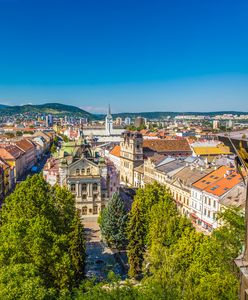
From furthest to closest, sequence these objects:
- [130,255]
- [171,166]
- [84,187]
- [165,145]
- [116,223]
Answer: [165,145] → [171,166] → [84,187] → [116,223] → [130,255]

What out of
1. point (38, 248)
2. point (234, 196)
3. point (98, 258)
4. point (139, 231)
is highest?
point (38, 248)

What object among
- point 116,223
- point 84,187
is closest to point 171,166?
point 84,187

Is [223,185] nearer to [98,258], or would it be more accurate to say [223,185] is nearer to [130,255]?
[130,255]

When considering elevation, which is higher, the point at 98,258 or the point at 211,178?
the point at 211,178

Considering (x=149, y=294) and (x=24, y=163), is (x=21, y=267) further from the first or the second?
(x=24, y=163)

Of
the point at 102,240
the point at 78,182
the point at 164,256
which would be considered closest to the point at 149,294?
the point at 164,256

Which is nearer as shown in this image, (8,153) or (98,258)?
(98,258)

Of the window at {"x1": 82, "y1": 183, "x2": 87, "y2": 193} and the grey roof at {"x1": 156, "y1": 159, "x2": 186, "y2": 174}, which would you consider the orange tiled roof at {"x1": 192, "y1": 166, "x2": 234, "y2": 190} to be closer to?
the grey roof at {"x1": 156, "y1": 159, "x2": 186, "y2": 174}

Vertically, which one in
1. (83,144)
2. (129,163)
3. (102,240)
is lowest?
(102,240)
